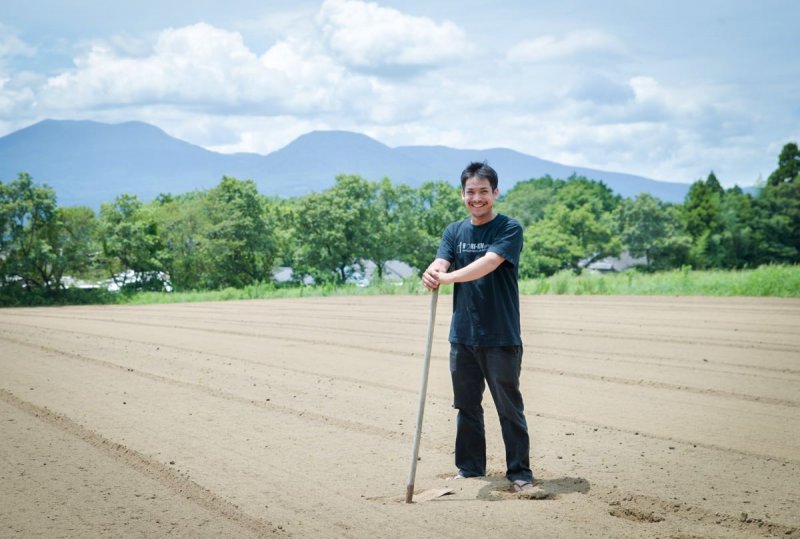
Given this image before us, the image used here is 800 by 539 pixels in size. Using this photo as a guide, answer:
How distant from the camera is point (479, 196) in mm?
5168

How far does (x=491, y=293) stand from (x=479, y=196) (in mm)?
632

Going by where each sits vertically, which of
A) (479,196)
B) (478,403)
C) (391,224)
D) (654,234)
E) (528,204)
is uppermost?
(528,204)

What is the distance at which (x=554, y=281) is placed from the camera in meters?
27.6

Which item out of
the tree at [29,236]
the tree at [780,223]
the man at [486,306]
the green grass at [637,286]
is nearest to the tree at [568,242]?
the tree at [780,223]

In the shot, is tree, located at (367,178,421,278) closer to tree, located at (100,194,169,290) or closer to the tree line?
the tree line

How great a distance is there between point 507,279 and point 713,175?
241 feet

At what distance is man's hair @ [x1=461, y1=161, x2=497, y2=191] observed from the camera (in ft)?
17.0

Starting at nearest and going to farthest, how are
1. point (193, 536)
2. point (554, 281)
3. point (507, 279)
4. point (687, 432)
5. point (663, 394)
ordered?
point (193, 536) < point (507, 279) < point (687, 432) < point (663, 394) < point (554, 281)

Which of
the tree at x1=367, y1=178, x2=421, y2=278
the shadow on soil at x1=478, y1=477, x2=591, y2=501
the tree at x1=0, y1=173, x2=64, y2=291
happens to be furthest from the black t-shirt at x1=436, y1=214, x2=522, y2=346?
the tree at x1=367, y1=178, x2=421, y2=278

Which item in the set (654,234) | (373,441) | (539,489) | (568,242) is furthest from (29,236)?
(539,489)

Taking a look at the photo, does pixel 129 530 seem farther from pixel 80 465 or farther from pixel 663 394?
pixel 663 394

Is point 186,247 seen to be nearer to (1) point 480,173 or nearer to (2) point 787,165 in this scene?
(2) point 787,165

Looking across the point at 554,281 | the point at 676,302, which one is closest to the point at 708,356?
the point at 676,302

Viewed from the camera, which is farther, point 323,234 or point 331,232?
point 323,234
